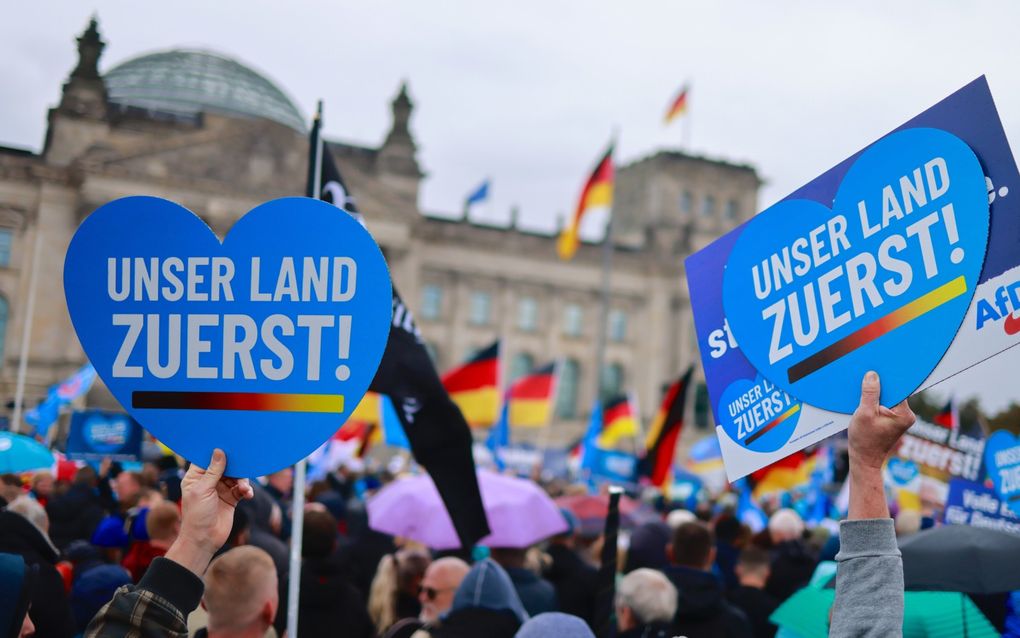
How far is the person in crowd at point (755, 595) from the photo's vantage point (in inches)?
251

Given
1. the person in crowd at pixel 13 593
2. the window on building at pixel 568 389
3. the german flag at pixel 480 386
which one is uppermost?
the window on building at pixel 568 389

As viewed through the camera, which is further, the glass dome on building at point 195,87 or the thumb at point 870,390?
the glass dome on building at point 195,87

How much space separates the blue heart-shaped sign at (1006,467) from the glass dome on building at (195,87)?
174 feet

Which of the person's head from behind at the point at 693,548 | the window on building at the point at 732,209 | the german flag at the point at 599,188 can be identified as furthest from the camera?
the window on building at the point at 732,209

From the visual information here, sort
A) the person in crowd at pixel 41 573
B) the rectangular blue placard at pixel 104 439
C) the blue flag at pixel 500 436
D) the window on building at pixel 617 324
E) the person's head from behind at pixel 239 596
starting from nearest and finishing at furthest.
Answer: the person's head from behind at pixel 239 596 → the person in crowd at pixel 41 573 → the rectangular blue placard at pixel 104 439 → the blue flag at pixel 500 436 → the window on building at pixel 617 324

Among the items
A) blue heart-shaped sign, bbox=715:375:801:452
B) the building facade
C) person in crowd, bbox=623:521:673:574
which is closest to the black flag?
person in crowd, bbox=623:521:673:574

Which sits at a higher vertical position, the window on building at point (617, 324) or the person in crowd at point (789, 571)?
the window on building at point (617, 324)

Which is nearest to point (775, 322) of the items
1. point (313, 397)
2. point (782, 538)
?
point (313, 397)

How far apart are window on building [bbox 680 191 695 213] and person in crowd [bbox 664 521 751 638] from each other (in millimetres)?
56162

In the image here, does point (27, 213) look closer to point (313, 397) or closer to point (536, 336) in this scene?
point (536, 336)

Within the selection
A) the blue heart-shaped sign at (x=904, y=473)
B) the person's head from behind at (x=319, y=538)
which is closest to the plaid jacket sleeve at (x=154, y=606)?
the person's head from behind at (x=319, y=538)

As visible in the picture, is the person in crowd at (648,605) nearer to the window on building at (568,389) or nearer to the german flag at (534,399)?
the german flag at (534,399)

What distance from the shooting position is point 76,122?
48750 mm

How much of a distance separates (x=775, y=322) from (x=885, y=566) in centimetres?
80
